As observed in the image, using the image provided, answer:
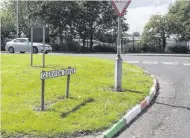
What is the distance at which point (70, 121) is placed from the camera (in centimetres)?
704

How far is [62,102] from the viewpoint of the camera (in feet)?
27.5

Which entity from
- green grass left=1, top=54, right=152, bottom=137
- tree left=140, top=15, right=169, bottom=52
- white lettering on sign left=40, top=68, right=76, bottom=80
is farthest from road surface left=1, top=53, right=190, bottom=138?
tree left=140, top=15, right=169, bottom=52

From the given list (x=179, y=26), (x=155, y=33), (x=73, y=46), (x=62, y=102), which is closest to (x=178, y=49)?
(x=179, y=26)

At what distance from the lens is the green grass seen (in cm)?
664

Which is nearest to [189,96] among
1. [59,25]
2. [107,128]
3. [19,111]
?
[107,128]

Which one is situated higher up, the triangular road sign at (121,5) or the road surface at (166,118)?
the triangular road sign at (121,5)

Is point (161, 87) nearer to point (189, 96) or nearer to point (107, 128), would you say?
point (189, 96)

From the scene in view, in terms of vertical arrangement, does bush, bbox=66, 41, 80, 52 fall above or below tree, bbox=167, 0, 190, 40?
below

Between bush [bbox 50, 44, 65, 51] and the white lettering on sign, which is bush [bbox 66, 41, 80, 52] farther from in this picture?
the white lettering on sign

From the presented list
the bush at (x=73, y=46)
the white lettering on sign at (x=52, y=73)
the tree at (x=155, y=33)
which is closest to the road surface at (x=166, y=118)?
the white lettering on sign at (x=52, y=73)

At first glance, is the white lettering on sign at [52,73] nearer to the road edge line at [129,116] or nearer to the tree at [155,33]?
the road edge line at [129,116]

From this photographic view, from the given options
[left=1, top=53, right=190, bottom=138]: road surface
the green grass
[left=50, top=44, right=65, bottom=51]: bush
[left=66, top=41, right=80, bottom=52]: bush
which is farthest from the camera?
[left=50, top=44, right=65, bottom=51]: bush

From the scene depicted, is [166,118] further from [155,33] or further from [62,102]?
[155,33]

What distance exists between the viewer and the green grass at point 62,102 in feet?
21.8
